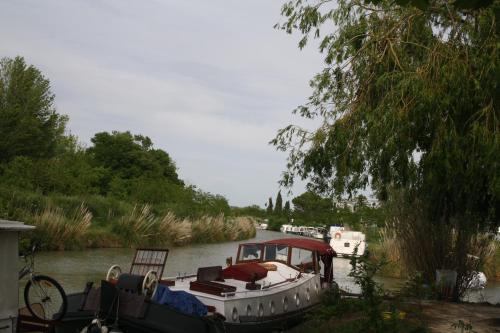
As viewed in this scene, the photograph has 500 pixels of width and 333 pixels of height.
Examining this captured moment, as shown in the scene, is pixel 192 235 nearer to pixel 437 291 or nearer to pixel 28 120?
pixel 28 120

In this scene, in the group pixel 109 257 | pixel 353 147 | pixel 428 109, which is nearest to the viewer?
pixel 428 109

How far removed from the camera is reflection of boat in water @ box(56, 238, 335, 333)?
27.6ft

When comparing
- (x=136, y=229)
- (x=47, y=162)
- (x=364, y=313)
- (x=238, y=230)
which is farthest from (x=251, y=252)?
(x=238, y=230)

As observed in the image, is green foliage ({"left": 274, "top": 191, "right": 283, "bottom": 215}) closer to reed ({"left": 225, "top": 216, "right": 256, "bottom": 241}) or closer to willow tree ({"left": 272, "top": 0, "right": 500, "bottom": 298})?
reed ({"left": 225, "top": 216, "right": 256, "bottom": 241})

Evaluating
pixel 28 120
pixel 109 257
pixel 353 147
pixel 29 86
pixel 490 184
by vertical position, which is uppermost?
pixel 29 86

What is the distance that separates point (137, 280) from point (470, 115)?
244 inches

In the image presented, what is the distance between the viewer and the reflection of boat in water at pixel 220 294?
8.41 meters

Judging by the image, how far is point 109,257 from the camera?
25.8m

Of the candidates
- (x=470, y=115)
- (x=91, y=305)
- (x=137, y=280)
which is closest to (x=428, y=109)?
(x=470, y=115)

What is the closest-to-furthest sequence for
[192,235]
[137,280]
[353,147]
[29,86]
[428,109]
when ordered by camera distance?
[137,280] → [428,109] → [353,147] → [192,235] → [29,86]

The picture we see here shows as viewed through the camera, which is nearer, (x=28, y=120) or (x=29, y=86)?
(x=28, y=120)

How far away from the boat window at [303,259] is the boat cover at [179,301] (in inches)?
197

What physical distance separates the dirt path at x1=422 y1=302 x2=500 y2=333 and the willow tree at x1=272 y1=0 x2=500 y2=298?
191 cm

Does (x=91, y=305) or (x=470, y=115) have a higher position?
(x=470, y=115)
